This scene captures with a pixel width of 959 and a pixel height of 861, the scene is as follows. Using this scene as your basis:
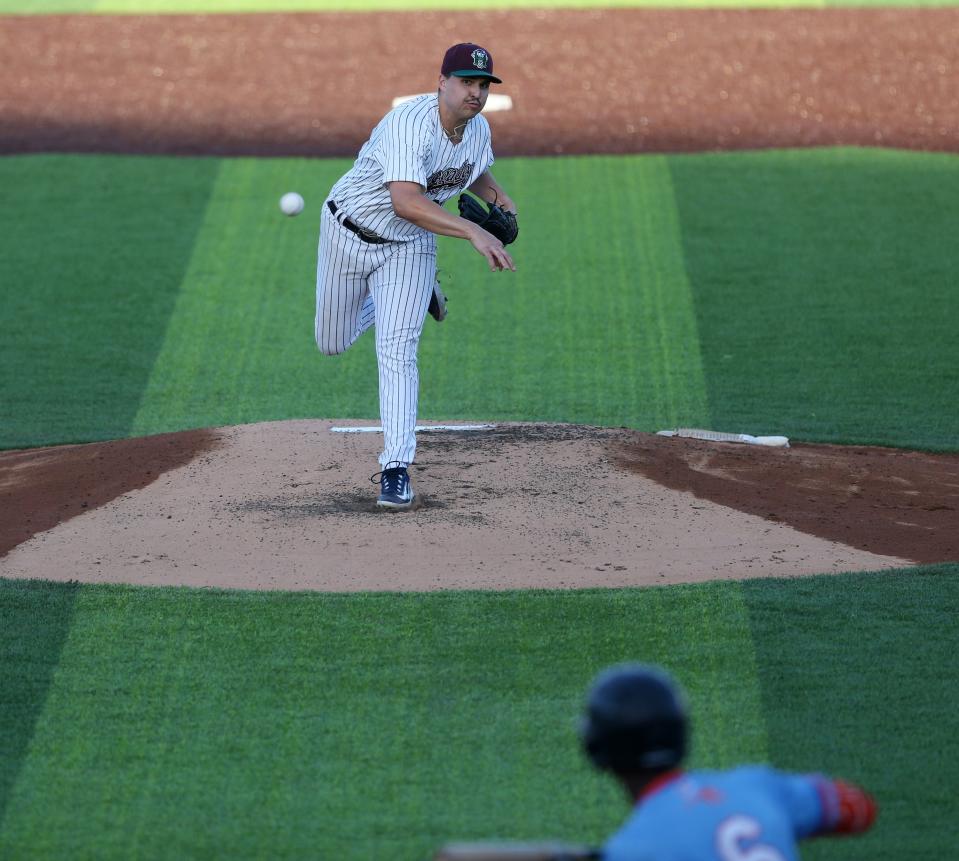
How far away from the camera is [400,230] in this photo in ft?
21.5

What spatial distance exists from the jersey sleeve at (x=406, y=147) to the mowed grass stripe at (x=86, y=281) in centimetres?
350

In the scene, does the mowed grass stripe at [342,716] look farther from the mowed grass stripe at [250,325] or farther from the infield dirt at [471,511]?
the mowed grass stripe at [250,325]

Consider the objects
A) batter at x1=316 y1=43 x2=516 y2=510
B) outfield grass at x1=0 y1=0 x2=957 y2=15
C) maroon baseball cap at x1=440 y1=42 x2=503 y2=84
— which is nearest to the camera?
maroon baseball cap at x1=440 y1=42 x2=503 y2=84

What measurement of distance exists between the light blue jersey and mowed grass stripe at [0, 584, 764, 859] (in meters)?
1.72

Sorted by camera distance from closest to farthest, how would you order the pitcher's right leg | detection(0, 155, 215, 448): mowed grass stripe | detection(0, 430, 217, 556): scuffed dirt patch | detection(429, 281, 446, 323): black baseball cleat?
the pitcher's right leg < detection(429, 281, 446, 323): black baseball cleat < detection(0, 430, 217, 556): scuffed dirt patch < detection(0, 155, 215, 448): mowed grass stripe

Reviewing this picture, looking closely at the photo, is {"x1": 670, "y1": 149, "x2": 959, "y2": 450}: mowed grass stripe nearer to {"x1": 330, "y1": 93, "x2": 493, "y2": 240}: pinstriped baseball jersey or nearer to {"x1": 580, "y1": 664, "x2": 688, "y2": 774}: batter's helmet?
{"x1": 330, "y1": 93, "x2": 493, "y2": 240}: pinstriped baseball jersey

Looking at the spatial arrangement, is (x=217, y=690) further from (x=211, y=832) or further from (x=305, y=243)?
(x=305, y=243)

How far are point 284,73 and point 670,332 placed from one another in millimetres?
7756

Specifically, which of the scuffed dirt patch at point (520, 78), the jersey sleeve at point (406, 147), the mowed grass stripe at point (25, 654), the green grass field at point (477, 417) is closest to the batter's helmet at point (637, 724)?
the green grass field at point (477, 417)

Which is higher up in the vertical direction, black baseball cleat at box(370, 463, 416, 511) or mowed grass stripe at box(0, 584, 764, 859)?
black baseball cleat at box(370, 463, 416, 511)

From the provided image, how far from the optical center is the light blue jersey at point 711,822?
8.39ft

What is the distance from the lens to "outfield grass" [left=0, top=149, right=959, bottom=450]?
31.1 feet

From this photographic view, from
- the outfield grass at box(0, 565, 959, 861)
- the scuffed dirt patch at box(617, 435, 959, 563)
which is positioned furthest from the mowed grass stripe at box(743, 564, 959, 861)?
the scuffed dirt patch at box(617, 435, 959, 563)

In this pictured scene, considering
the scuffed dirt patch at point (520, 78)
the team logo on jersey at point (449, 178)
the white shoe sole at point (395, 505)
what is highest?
the scuffed dirt patch at point (520, 78)
